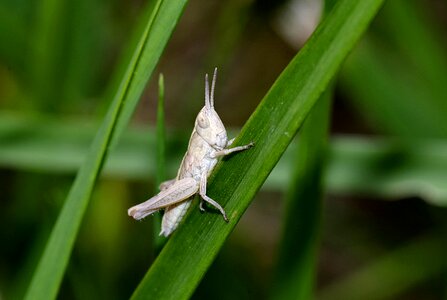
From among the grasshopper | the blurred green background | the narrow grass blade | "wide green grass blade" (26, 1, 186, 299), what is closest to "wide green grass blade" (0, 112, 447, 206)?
the blurred green background

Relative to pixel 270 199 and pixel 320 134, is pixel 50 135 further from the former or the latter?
pixel 270 199

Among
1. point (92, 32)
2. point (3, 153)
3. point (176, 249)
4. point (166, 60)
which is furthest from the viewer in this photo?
point (166, 60)

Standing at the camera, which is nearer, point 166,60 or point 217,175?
point 217,175

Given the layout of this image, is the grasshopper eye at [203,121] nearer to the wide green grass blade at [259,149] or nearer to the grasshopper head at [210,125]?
the grasshopper head at [210,125]

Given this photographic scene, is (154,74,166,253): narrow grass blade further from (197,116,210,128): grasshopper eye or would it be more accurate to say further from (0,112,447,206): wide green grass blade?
(0,112,447,206): wide green grass blade

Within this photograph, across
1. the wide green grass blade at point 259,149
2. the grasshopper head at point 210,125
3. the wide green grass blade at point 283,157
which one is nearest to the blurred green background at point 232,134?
the wide green grass blade at point 283,157

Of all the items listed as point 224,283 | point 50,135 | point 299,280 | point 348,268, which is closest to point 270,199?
point 348,268

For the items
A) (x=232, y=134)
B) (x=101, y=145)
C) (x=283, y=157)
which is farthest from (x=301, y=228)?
(x=232, y=134)
